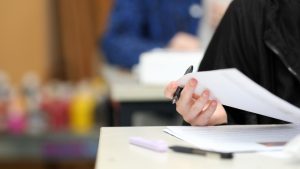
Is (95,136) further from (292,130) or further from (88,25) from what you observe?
(292,130)

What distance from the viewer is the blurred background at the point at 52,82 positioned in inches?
112

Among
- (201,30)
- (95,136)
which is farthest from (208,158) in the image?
(95,136)

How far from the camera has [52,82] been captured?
3301 mm

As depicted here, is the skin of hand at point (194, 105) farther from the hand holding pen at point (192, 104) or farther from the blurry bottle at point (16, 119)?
the blurry bottle at point (16, 119)

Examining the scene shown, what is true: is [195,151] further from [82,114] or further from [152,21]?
[82,114]

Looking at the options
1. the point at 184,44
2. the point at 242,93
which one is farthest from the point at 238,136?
the point at 184,44

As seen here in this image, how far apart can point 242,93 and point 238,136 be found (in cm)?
9

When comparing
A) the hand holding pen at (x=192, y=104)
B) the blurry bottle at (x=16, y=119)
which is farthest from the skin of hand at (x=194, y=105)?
the blurry bottle at (x=16, y=119)

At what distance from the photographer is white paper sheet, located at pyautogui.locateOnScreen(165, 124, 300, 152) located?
2.87ft

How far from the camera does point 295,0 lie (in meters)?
1.26

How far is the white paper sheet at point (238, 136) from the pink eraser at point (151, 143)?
56 mm

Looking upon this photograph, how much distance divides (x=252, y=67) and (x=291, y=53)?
153mm

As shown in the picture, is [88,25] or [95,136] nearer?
[95,136]

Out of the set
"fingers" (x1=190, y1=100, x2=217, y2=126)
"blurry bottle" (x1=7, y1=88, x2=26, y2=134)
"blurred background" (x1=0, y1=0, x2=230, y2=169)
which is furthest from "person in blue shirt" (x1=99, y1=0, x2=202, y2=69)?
"fingers" (x1=190, y1=100, x2=217, y2=126)
